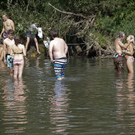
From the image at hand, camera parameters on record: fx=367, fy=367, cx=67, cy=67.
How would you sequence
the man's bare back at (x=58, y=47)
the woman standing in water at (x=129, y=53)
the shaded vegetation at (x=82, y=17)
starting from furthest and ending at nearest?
1. the shaded vegetation at (x=82, y=17)
2. the woman standing in water at (x=129, y=53)
3. the man's bare back at (x=58, y=47)

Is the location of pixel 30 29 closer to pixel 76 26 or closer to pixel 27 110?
pixel 76 26

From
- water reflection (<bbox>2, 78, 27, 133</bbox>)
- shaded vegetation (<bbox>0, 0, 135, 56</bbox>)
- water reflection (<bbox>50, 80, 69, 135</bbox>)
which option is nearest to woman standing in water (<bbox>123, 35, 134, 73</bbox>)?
water reflection (<bbox>50, 80, 69, 135</bbox>)

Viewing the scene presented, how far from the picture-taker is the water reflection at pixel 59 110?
5.31 metres

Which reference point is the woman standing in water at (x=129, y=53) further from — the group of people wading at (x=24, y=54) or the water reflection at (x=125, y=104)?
the group of people wading at (x=24, y=54)

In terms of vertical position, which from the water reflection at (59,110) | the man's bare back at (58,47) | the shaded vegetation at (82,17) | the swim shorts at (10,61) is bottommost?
the water reflection at (59,110)

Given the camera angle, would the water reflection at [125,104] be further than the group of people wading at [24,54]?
No

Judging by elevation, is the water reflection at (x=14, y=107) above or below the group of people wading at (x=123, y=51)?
below

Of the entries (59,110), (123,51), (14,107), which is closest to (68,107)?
(59,110)

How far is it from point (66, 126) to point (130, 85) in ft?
15.0

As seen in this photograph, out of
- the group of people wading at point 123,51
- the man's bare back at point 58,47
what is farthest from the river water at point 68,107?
the group of people wading at point 123,51

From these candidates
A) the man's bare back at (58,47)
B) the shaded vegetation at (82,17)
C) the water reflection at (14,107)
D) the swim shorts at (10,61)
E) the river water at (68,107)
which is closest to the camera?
the river water at (68,107)

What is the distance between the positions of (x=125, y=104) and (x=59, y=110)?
1320 millimetres

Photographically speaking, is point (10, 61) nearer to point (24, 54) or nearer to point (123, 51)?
point (24, 54)

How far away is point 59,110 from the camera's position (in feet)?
21.3
